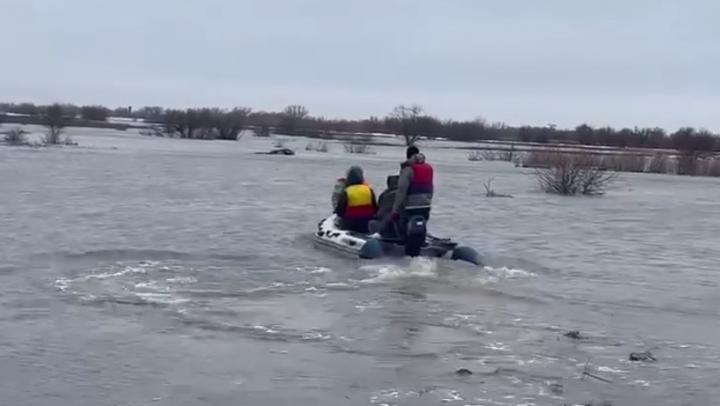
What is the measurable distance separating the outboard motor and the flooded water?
0.28 m

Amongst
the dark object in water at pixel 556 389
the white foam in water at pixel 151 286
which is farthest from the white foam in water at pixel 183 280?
the dark object in water at pixel 556 389

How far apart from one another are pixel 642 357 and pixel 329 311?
3669 millimetres

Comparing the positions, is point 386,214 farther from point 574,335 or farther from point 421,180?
point 574,335

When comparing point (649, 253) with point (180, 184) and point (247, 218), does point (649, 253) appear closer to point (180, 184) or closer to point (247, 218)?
point (247, 218)

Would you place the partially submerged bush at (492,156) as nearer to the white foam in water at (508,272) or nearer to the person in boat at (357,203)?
the person in boat at (357,203)

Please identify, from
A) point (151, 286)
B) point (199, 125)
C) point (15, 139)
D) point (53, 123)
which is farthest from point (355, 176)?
point (199, 125)

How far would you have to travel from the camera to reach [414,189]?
16031 millimetres

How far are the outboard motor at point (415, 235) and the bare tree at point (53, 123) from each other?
5451cm

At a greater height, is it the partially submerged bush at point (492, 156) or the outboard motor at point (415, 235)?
the outboard motor at point (415, 235)

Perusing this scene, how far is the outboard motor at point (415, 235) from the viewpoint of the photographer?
52.1ft

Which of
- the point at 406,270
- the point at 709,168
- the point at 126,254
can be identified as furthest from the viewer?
the point at 709,168

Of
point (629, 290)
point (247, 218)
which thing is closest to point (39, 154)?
point (247, 218)

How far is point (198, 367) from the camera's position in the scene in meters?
9.63

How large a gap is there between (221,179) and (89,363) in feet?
95.6
